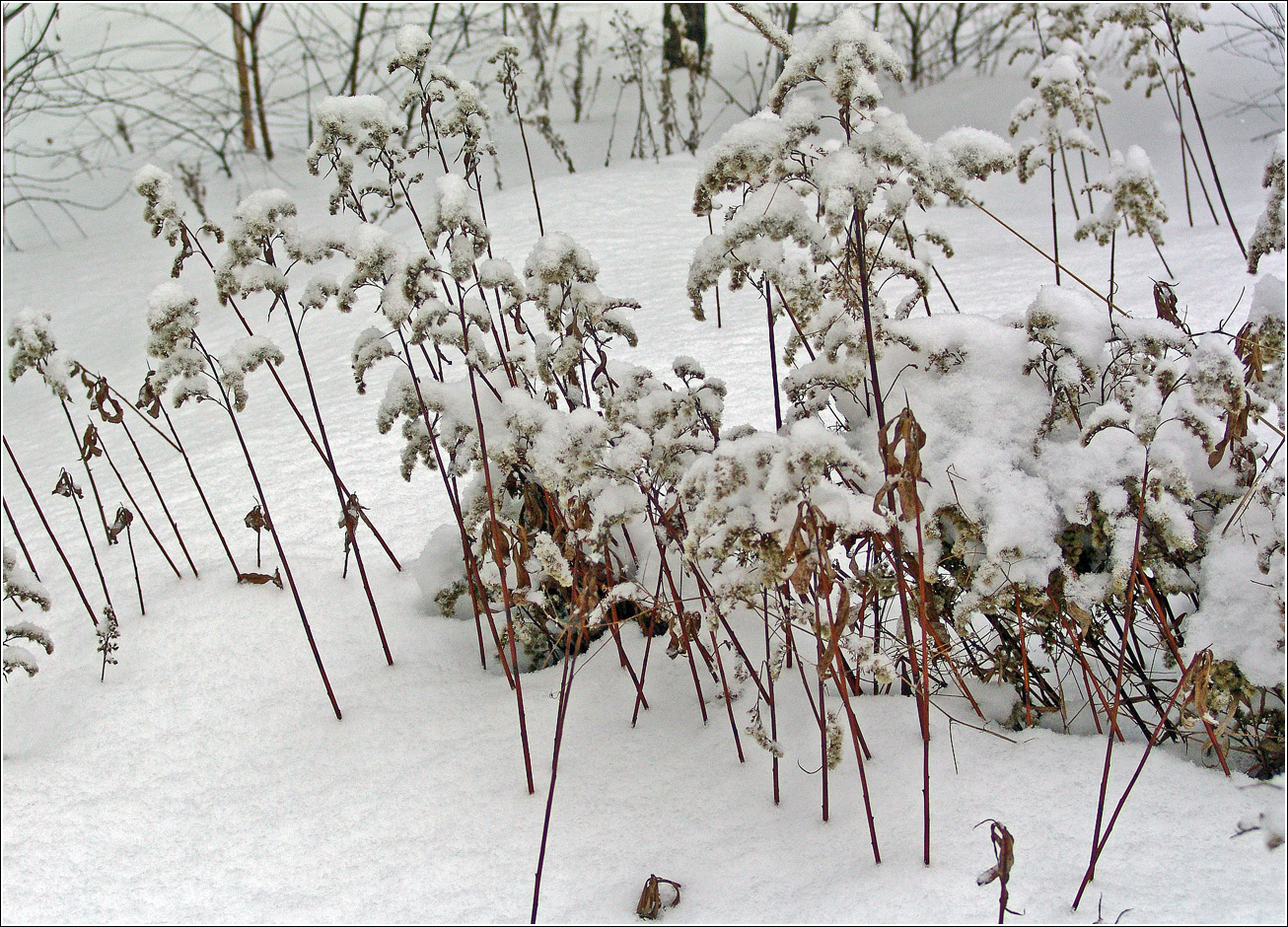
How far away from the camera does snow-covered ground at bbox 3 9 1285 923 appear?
1.35 m

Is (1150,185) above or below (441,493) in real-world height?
above

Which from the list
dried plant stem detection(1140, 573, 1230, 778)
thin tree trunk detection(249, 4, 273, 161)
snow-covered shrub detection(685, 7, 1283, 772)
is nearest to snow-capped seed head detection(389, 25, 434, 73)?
snow-covered shrub detection(685, 7, 1283, 772)

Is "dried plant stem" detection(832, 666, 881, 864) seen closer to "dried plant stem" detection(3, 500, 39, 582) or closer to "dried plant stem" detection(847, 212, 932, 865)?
"dried plant stem" detection(847, 212, 932, 865)

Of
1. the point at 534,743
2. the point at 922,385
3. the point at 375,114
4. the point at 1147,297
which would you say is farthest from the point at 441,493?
the point at 1147,297

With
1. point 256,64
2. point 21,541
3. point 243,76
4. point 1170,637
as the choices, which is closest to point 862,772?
point 1170,637

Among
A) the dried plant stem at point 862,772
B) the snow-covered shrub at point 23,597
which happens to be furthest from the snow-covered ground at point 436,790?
the snow-covered shrub at point 23,597

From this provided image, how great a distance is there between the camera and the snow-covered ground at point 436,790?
1346mm

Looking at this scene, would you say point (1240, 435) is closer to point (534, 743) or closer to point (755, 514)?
point (755, 514)

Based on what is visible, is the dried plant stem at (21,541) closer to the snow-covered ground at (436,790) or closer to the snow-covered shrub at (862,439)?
the snow-covered ground at (436,790)

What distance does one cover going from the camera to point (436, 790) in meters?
1.65

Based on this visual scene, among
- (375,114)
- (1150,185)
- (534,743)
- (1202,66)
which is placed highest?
(1202,66)

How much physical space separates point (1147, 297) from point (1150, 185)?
4.09 feet

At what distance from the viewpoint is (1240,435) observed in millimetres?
1257

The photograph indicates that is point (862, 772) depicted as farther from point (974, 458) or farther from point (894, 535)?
point (974, 458)
